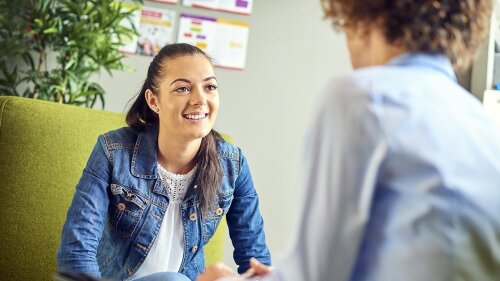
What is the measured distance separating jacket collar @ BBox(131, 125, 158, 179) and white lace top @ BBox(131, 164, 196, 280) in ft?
0.11

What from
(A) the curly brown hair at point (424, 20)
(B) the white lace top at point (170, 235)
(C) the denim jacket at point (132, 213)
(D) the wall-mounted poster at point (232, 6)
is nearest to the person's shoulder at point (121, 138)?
(C) the denim jacket at point (132, 213)

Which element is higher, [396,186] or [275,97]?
[396,186]

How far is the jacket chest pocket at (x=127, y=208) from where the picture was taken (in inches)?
62.2

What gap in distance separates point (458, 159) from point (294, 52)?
2.59 meters

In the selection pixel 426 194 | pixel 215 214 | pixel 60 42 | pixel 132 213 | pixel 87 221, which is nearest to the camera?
pixel 426 194

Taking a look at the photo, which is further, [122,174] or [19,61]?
[19,61]

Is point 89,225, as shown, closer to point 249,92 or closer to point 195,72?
point 195,72

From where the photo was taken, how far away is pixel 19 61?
279cm

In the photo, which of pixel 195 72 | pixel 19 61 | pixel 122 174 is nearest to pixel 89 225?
pixel 122 174

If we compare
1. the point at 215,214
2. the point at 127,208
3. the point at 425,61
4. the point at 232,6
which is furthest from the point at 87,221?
the point at 232,6

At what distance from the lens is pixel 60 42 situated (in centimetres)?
261

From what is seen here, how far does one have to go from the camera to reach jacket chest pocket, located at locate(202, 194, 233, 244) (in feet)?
5.51

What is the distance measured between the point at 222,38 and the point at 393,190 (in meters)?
2.60

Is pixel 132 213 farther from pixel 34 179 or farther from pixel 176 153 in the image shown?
pixel 34 179
